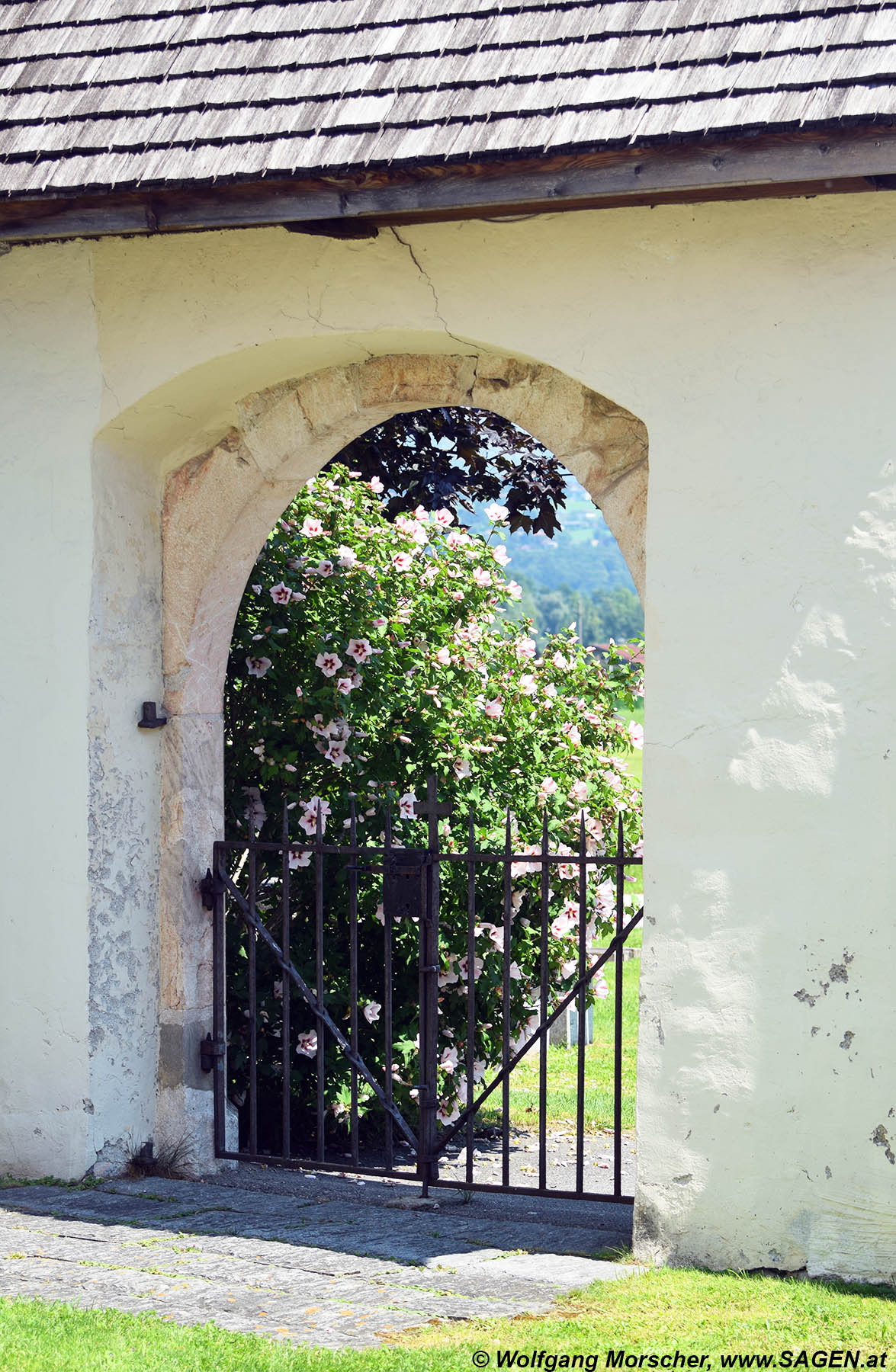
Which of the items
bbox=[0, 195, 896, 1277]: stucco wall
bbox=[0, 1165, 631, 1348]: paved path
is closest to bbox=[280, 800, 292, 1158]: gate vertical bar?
bbox=[0, 1165, 631, 1348]: paved path

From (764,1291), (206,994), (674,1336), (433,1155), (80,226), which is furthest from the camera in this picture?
(206,994)

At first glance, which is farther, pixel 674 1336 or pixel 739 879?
pixel 739 879

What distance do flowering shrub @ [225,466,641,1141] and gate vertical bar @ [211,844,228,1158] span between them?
A: 1.24ft

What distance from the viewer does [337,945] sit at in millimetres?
6215

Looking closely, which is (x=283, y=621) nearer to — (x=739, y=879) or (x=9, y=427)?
(x=9, y=427)

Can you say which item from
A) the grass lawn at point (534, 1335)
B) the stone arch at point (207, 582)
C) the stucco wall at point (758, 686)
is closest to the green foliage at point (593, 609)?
the stone arch at point (207, 582)

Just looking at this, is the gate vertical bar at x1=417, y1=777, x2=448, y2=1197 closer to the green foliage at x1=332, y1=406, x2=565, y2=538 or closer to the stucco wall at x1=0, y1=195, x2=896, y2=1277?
the stucco wall at x1=0, y1=195, x2=896, y2=1277

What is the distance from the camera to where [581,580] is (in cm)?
13762

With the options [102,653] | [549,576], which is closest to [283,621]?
Result: [102,653]

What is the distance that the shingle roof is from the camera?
161 inches

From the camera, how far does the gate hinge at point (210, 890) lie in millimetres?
5535

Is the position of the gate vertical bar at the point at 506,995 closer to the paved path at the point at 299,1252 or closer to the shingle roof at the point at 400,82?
the paved path at the point at 299,1252

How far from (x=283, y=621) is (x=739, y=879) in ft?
8.29

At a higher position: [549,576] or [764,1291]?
[549,576]
